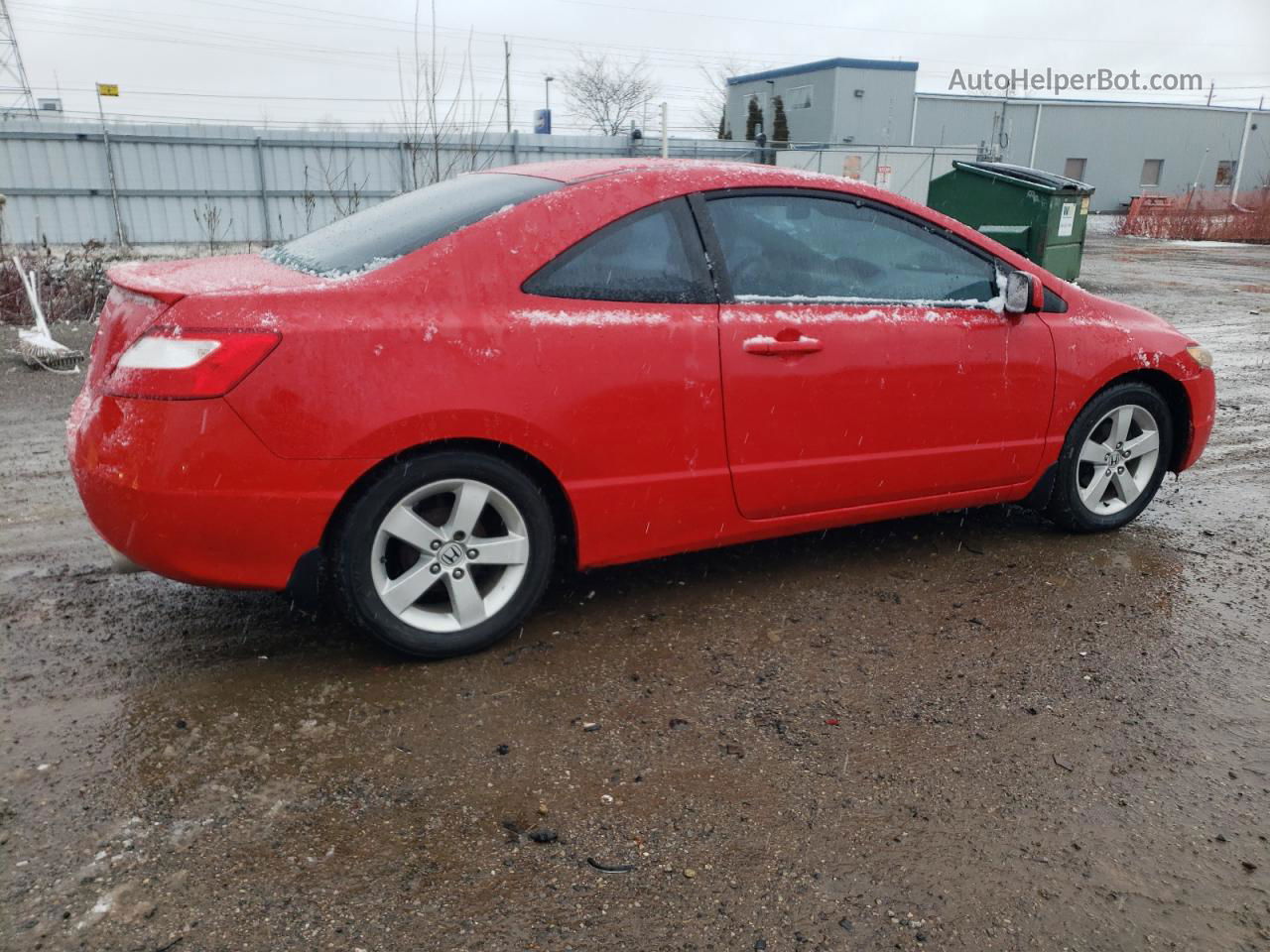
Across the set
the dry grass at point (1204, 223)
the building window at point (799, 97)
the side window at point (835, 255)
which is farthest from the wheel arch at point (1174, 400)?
the building window at point (799, 97)

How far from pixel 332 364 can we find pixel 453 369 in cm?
35

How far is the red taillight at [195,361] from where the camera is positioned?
9.50 feet

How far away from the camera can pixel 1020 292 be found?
159 inches

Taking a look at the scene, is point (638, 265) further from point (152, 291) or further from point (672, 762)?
point (672, 762)

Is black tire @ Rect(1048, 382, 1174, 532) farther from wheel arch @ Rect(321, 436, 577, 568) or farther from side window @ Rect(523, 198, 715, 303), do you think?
wheel arch @ Rect(321, 436, 577, 568)

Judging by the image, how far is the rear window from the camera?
10.9ft

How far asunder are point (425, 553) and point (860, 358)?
1.71m

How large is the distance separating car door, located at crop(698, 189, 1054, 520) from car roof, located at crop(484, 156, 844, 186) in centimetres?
6

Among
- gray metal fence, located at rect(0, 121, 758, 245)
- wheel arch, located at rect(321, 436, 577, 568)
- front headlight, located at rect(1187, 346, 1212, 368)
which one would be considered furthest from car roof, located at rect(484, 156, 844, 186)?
gray metal fence, located at rect(0, 121, 758, 245)

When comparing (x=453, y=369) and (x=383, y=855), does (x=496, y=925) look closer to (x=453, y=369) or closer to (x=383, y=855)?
(x=383, y=855)

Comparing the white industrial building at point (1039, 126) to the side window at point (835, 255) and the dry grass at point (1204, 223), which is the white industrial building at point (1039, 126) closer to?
the dry grass at point (1204, 223)

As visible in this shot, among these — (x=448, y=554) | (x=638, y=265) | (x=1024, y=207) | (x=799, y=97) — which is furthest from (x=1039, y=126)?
Answer: (x=448, y=554)

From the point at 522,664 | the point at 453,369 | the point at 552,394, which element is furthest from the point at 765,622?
the point at 453,369

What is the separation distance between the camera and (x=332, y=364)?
2984 millimetres
